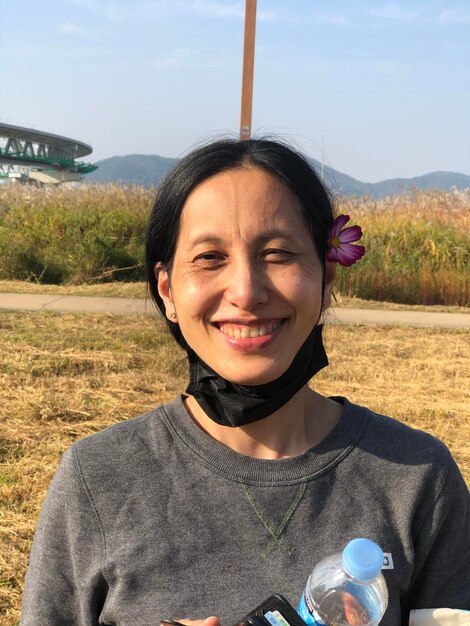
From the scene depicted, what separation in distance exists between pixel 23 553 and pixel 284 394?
Answer: 2.20m

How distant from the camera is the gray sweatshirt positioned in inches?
55.8

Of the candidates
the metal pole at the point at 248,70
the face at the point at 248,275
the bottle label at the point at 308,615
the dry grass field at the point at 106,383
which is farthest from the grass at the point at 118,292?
the bottle label at the point at 308,615

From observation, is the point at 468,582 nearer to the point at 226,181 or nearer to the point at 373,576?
the point at 373,576

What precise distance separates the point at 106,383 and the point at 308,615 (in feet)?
13.7

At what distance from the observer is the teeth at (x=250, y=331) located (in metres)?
1.49

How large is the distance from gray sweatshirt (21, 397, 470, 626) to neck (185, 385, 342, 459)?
5 cm

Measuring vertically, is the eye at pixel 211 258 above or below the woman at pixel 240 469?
above

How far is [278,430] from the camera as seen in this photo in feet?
5.30

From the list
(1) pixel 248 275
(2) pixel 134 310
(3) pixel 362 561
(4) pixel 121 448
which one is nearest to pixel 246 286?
(1) pixel 248 275

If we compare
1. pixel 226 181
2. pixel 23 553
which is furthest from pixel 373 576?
pixel 23 553

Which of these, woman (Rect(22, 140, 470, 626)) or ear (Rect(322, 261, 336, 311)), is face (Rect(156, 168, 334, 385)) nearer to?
woman (Rect(22, 140, 470, 626))

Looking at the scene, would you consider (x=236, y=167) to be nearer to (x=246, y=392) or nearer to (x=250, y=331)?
(x=250, y=331)

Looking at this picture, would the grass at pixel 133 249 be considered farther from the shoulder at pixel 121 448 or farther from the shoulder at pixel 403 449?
the shoulder at pixel 121 448

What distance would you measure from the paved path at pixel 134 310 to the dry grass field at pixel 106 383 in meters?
0.44
